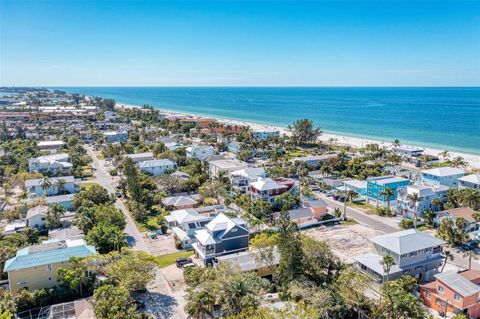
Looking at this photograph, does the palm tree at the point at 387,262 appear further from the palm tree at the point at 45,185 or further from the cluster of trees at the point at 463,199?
the palm tree at the point at 45,185

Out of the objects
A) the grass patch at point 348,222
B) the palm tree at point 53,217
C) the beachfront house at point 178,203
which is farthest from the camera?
the beachfront house at point 178,203

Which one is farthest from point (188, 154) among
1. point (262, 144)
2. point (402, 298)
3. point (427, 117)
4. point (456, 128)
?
point (427, 117)

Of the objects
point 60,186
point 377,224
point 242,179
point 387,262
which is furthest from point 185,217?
point 60,186

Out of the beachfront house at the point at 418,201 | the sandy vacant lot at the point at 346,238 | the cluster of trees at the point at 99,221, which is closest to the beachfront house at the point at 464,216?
the beachfront house at the point at 418,201

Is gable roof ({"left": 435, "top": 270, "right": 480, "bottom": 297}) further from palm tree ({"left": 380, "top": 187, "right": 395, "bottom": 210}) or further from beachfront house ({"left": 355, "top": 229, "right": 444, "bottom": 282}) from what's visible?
palm tree ({"left": 380, "top": 187, "right": 395, "bottom": 210})

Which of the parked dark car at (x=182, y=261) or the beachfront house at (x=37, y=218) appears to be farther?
the beachfront house at (x=37, y=218)

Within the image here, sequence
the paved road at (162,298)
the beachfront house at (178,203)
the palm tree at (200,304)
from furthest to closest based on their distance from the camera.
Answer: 1. the beachfront house at (178,203)
2. the paved road at (162,298)
3. the palm tree at (200,304)

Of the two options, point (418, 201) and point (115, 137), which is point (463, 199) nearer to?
point (418, 201)
